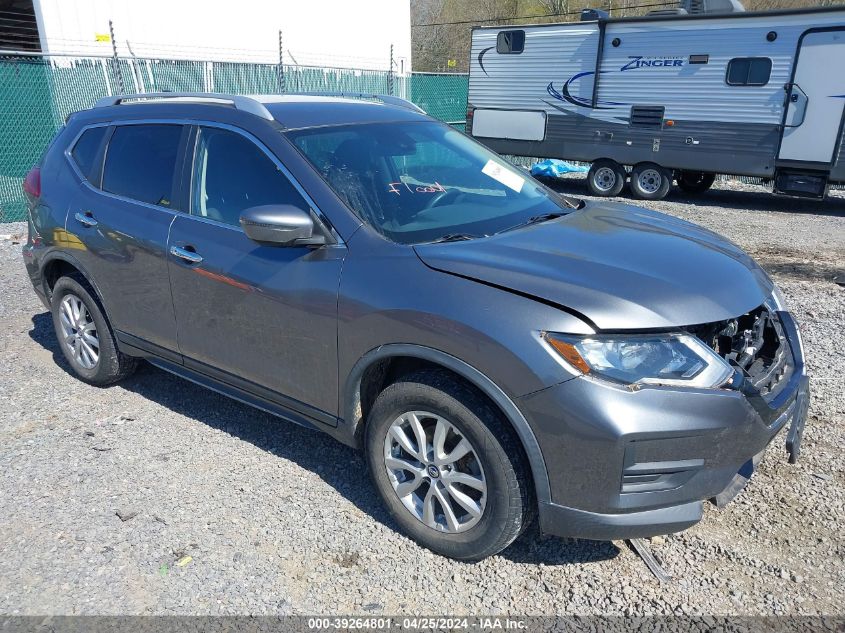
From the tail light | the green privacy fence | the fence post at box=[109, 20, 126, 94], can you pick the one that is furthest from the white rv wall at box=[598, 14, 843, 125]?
the tail light

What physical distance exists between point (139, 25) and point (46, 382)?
47.9ft

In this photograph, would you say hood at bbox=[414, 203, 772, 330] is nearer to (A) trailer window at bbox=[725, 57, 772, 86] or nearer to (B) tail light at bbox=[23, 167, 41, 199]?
(B) tail light at bbox=[23, 167, 41, 199]

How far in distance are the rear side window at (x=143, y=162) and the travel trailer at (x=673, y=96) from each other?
37.2ft

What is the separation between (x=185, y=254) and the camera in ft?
11.8

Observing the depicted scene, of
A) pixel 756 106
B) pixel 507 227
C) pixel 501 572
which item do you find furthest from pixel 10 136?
pixel 756 106

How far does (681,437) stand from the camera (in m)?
2.43

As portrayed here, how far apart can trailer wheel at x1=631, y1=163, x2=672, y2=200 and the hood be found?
36.0ft

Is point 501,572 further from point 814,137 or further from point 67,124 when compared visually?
point 814,137

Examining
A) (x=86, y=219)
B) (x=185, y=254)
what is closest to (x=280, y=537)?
(x=185, y=254)

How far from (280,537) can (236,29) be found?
18771mm

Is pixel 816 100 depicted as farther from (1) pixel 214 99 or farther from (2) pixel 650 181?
(1) pixel 214 99

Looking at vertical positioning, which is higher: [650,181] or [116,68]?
[116,68]

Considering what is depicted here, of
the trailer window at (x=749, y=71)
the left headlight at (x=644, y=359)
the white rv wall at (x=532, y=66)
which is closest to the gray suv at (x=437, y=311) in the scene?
the left headlight at (x=644, y=359)

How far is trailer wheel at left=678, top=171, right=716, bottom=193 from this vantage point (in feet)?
46.3
